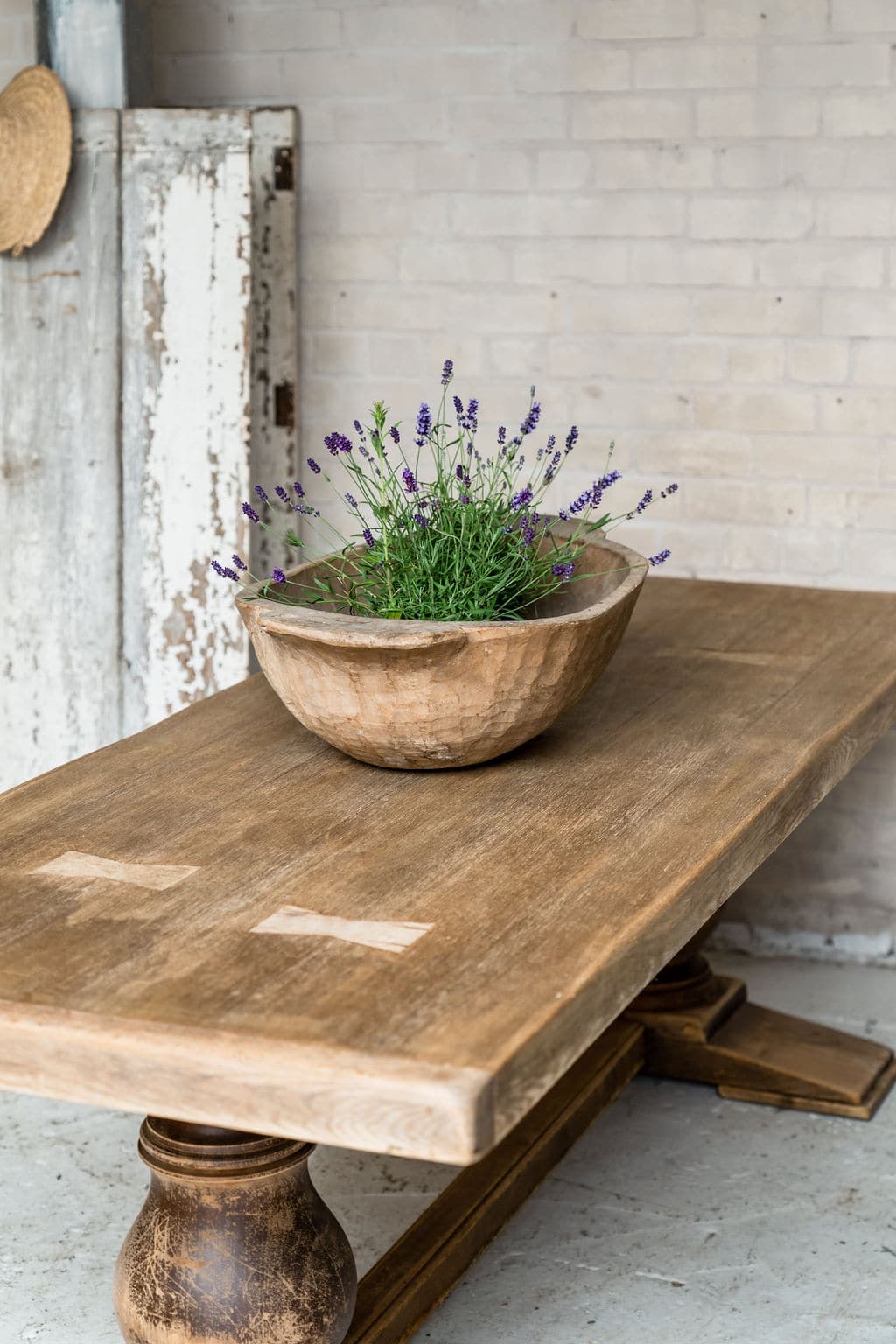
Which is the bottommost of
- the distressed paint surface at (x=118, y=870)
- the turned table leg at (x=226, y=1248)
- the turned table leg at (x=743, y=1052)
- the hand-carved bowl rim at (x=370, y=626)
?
→ the turned table leg at (x=743, y=1052)

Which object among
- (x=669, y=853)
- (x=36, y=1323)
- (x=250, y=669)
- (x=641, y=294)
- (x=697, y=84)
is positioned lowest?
(x=36, y=1323)

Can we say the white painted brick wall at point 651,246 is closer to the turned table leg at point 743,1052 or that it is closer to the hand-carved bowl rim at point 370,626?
the turned table leg at point 743,1052

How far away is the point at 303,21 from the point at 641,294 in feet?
2.77

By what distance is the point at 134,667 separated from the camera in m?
3.14

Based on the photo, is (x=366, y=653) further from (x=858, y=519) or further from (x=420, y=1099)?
(x=858, y=519)

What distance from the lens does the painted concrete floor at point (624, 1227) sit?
76.3 inches

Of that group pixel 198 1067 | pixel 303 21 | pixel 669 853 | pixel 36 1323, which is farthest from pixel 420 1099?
pixel 303 21

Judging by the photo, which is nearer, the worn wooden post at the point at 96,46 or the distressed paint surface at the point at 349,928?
the distressed paint surface at the point at 349,928


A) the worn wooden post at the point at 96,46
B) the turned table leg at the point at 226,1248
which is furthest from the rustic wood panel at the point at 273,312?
the turned table leg at the point at 226,1248

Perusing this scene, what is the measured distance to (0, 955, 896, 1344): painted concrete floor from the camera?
1.94 meters

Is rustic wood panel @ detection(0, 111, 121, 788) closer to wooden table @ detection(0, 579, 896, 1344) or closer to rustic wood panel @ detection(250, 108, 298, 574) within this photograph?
rustic wood panel @ detection(250, 108, 298, 574)

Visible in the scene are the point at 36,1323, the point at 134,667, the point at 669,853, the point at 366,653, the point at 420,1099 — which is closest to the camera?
the point at 420,1099

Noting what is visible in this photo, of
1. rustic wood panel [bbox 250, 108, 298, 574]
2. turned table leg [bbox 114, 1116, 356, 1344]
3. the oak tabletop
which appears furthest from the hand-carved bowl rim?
rustic wood panel [bbox 250, 108, 298, 574]

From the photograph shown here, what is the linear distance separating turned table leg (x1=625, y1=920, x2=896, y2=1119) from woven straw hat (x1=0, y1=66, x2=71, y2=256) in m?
1.82
